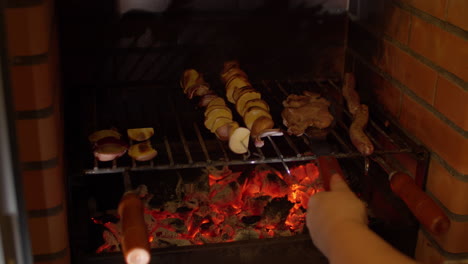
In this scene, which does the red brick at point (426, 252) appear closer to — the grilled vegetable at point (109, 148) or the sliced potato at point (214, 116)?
the sliced potato at point (214, 116)

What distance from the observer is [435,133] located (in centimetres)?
184

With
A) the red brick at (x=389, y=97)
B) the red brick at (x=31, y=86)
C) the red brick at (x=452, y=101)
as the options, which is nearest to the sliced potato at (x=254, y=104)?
the red brick at (x=389, y=97)

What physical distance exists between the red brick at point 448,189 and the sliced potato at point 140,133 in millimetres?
908

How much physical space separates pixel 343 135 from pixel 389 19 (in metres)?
0.43

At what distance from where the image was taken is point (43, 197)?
5.21 ft

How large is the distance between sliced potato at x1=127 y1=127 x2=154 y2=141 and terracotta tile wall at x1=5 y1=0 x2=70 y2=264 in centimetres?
41

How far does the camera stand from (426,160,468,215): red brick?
1.76 metres

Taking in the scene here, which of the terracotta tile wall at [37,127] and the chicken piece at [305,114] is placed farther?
the chicken piece at [305,114]

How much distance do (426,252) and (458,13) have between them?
0.74 meters

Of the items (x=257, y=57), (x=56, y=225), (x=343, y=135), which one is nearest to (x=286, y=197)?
(x=343, y=135)

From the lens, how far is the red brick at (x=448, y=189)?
1.76m

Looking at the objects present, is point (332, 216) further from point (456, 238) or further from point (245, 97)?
point (245, 97)

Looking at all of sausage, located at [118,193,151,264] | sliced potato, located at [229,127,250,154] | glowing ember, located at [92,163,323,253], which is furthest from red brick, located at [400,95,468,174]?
sausage, located at [118,193,151,264]

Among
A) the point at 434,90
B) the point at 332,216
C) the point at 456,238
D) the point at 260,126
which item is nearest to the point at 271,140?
the point at 260,126
